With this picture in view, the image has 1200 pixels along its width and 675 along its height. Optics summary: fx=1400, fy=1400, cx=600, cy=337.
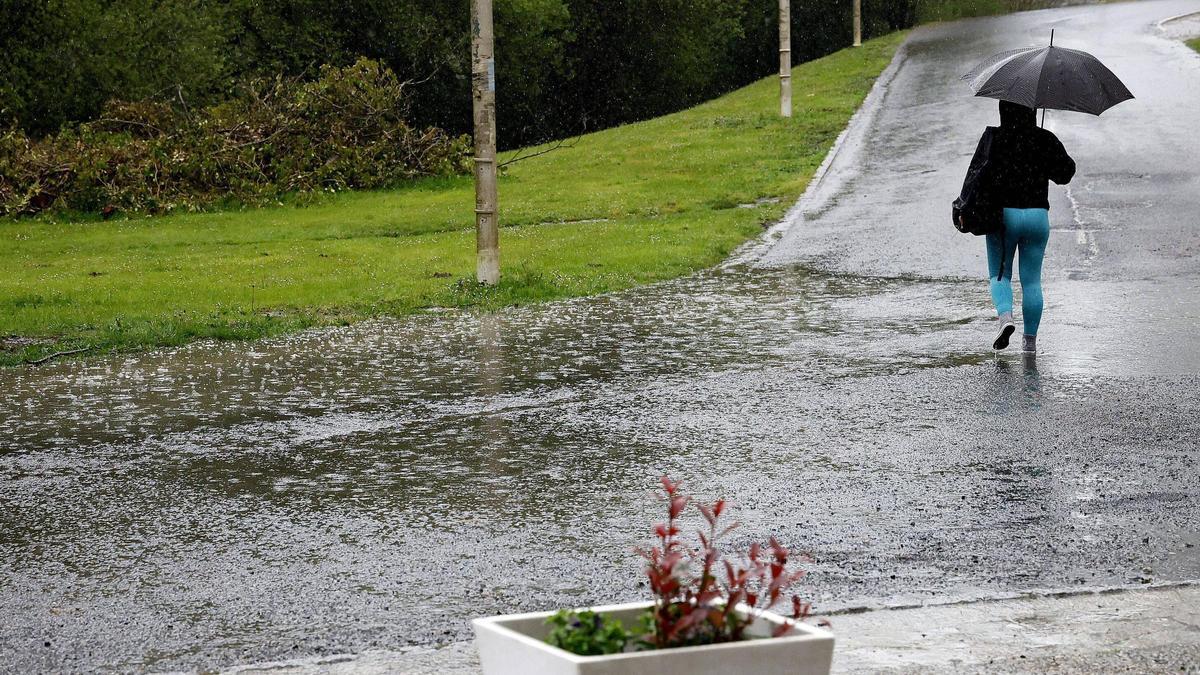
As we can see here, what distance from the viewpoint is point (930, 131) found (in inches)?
1059

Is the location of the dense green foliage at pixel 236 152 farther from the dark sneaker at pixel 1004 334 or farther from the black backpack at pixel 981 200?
the dark sneaker at pixel 1004 334

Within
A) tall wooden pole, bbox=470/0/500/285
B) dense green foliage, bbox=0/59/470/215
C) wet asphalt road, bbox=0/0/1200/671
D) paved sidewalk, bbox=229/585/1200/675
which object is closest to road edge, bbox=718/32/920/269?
wet asphalt road, bbox=0/0/1200/671

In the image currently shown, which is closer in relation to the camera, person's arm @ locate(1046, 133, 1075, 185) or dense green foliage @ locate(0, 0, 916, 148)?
person's arm @ locate(1046, 133, 1075, 185)

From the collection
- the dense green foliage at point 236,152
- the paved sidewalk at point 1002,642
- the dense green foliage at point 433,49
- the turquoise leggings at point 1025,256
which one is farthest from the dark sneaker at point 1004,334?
the dense green foliage at point 433,49

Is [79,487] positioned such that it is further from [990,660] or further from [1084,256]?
[1084,256]

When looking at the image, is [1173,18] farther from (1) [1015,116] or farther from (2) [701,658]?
(2) [701,658]

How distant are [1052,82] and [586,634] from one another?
7915mm

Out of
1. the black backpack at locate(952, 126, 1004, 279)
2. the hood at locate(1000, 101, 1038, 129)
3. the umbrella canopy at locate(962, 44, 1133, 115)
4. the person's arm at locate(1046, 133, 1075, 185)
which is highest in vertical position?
the umbrella canopy at locate(962, 44, 1133, 115)

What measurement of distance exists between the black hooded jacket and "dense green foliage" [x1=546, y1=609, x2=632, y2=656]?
7.53 m

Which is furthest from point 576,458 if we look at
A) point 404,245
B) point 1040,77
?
point 404,245

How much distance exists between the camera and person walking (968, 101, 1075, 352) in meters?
9.91

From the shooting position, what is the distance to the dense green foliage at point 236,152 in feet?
81.7

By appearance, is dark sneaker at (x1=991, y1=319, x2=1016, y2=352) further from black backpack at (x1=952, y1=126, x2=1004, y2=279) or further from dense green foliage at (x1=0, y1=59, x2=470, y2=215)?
dense green foliage at (x1=0, y1=59, x2=470, y2=215)

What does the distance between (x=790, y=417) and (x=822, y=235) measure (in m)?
9.93
